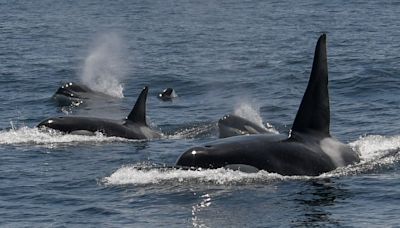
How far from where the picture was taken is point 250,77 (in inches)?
1994

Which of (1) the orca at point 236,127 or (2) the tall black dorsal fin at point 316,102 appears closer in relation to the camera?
(2) the tall black dorsal fin at point 316,102

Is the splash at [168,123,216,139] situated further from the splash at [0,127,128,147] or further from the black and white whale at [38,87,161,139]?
the splash at [0,127,128,147]

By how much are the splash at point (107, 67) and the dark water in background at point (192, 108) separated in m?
0.19

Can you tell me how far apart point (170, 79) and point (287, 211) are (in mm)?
28805

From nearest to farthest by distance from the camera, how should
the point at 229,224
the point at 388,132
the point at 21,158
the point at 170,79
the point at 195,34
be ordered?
the point at 229,224 < the point at 21,158 < the point at 388,132 < the point at 170,79 < the point at 195,34

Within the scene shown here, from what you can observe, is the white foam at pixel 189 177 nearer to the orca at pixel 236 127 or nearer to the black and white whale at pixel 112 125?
the orca at pixel 236 127

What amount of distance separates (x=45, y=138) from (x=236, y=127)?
5.86 m

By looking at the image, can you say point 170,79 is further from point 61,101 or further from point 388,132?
point 388,132

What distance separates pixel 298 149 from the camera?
24.7 meters

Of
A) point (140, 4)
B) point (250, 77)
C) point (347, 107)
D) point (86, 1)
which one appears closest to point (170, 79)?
point (250, 77)

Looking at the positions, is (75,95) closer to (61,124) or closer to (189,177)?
(61,124)

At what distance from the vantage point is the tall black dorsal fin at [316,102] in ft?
82.2

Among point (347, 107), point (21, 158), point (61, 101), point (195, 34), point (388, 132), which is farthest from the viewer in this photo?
point (195, 34)

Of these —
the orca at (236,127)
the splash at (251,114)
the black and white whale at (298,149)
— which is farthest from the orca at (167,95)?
the black and white whale at (298,149)
